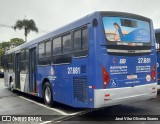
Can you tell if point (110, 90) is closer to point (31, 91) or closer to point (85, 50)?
point (85, 50)

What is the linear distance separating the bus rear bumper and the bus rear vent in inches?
21.7

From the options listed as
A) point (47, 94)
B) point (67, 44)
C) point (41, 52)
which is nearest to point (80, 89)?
point (67, 44)

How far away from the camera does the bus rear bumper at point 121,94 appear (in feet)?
24.8

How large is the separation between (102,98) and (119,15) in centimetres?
267

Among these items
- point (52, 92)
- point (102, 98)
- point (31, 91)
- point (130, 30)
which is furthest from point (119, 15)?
point (31, 91)

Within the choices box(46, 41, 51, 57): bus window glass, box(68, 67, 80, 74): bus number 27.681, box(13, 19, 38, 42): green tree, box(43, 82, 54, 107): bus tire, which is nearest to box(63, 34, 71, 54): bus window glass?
box(68, 67, 80, 74): bus number 27.681

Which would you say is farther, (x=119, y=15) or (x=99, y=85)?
(x=119, y=15)

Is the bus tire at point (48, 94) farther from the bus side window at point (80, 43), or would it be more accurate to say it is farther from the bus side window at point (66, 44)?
the bus side window at point (80, 43)

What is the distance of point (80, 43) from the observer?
8445mm

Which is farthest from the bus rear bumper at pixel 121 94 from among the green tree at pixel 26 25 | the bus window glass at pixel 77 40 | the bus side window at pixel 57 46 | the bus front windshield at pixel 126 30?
the green tree at pixel 26 25

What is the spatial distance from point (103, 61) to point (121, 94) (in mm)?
1160

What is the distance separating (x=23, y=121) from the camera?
28.2 feet

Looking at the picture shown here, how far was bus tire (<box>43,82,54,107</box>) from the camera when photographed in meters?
10.9

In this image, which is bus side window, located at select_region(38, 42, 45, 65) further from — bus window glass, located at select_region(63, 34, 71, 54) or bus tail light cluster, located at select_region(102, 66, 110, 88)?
bus tail light cluster, located at select_region(102, 66, 110, 88)
